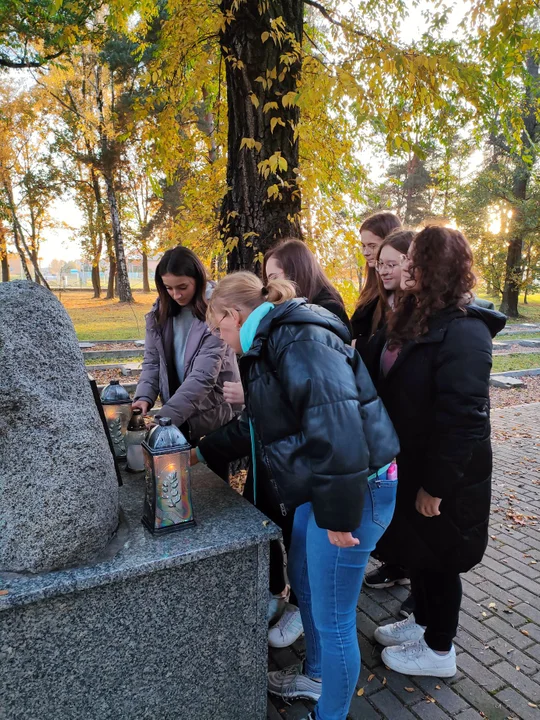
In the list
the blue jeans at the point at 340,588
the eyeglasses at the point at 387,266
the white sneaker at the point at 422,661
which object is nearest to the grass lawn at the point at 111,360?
the eyeglasses at the point at 387,266

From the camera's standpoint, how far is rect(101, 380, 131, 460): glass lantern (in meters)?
2.50

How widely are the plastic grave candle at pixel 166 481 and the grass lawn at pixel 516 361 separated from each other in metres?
9.70

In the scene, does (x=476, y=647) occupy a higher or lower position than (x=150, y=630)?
lower

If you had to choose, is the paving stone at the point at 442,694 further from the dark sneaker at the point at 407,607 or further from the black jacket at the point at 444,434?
the black jacket at the point at 444,434

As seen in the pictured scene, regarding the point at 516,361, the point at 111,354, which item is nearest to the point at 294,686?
the point at 111,354

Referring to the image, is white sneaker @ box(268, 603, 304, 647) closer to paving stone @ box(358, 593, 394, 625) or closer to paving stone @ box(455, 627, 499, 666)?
paving stone @ box(358, 593, 394, 625)

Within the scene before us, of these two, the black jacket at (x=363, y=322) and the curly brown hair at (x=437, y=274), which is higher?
the curly brown hair at (x=437, y=274)

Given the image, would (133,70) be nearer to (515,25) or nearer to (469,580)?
(515,25)

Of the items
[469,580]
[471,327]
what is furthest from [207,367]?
[469,580]

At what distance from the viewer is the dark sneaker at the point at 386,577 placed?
3.03 metres

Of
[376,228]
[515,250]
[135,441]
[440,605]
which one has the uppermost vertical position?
[515,250]

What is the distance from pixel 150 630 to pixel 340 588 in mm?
669

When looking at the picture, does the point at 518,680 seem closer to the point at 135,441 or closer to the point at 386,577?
the point at 386,577

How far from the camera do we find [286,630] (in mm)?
2510
